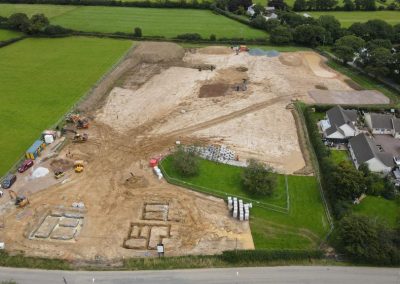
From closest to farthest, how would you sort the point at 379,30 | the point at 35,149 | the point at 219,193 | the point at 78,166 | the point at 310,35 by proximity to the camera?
the point at 219,193 < the point at 78,166 < the point at 35,149 < the point at 310,35 < the point at 379,30

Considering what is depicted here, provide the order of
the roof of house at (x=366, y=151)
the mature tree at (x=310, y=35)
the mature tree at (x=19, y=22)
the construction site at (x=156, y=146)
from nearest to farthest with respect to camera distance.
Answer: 1. the construction site at (x=156, y=146)
2. the roof of house at (x=366, y=151)
3. the mature tree at (x=310, y=35)
4. the mature tree at (x=19, y=22)

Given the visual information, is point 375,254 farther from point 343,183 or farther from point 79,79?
point 79,79

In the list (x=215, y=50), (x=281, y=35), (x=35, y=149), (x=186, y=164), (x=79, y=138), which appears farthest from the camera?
(x=281, y=35)

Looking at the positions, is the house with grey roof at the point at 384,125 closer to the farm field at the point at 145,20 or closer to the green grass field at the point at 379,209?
the green grass field at the point at 379,209

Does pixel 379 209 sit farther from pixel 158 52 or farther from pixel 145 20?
pixel 145 20

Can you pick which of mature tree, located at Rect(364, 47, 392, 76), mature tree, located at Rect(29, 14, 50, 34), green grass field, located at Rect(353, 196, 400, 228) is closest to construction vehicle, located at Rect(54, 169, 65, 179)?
green grass field, located at Rect(353, 196, 400, 228)

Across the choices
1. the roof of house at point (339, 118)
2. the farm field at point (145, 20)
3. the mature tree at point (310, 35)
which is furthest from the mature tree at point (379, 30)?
the roof of house at point (339, 118)

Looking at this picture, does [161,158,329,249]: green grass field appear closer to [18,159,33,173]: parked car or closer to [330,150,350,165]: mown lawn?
[330,150,350,165]: mown lawn

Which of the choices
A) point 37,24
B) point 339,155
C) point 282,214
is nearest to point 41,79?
point 37,24
